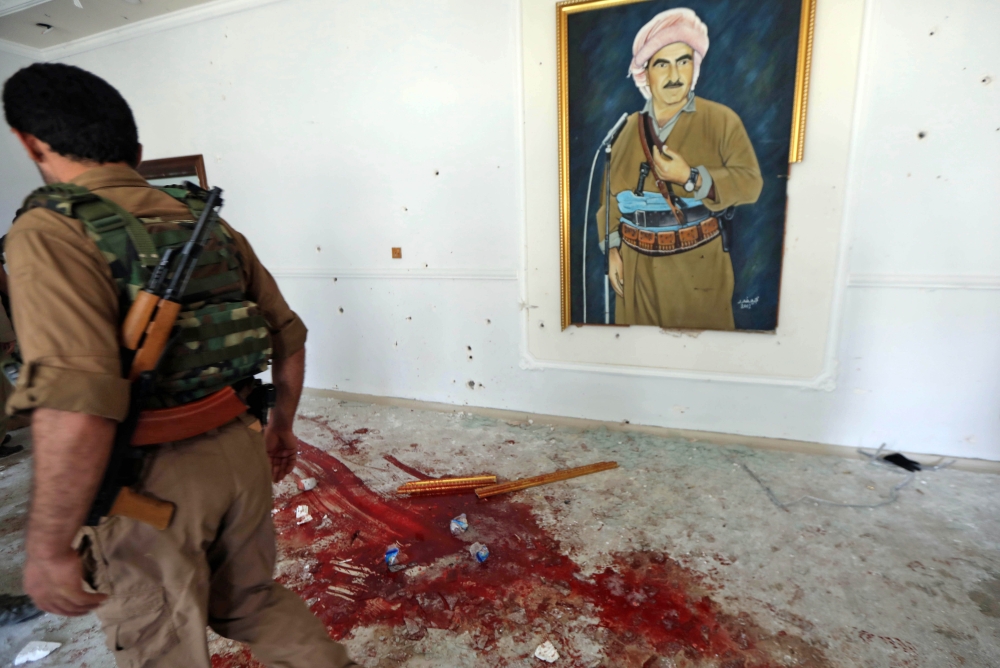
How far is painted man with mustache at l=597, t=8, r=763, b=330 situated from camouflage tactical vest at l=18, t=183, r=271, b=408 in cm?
189

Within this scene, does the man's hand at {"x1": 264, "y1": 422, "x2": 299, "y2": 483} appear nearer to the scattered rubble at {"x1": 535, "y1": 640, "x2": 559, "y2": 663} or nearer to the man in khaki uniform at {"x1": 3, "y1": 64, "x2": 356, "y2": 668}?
the man in khaki uniform at {"x1": 3, "y1": 64, "x2": 356, "y2": 668}

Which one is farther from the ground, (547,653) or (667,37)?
(667,37)

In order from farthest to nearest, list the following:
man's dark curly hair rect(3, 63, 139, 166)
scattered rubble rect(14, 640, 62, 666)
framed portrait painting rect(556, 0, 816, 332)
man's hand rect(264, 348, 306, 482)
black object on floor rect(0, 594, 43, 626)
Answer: framed portrait painting rect(556, 0, 816, 332) → black object on floor rect(0, 594, 43, 626) → scattered rubble rect(14, 640, 62, 666) → man's hand rect(264, 348, 306, 482) → man's dark curly hair rect(3, 63, 139, 166)

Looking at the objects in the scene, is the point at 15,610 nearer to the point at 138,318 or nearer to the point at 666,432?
the point at 138,318

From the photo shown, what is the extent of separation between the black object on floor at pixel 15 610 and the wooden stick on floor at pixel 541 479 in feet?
5.32

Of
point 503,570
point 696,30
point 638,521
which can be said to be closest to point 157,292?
point 503,570

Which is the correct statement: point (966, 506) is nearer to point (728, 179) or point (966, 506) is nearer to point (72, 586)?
point (728, 179)

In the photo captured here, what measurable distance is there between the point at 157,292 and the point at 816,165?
2502mm

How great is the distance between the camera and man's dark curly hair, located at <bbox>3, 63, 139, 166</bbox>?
0.88 m

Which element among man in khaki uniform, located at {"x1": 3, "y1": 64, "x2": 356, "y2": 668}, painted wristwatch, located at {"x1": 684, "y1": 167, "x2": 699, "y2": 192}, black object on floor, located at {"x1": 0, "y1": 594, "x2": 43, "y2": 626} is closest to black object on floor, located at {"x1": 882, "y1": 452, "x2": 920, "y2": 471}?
painted wristwatch, located at {"x1": 684, "y1": 167, "x2": 699, "y2": 192}

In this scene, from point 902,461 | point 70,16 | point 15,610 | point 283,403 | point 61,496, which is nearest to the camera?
point 61,496

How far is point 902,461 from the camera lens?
2262 mm

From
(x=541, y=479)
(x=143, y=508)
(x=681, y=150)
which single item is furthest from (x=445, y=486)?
(x=681, y=150)

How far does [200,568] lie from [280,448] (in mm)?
456
